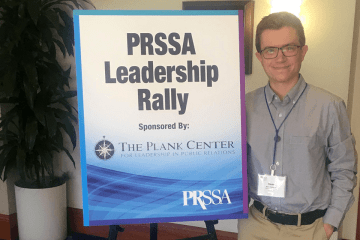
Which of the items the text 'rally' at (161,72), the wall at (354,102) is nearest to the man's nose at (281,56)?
the text 'rally' at (161,72)

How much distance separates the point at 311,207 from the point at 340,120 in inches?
14.6

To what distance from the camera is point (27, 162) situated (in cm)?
223

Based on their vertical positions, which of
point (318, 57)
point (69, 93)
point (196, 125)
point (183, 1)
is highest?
point (183, 1)

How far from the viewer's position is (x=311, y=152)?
117 centimetres

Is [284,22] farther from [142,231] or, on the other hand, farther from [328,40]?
[142,231]

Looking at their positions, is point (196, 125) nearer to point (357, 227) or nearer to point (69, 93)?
point (69, 93)

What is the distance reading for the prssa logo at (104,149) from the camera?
1.18 meters

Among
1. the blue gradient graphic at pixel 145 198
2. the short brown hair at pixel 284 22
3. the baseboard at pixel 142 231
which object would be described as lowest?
the baseboard at pixel 142 231

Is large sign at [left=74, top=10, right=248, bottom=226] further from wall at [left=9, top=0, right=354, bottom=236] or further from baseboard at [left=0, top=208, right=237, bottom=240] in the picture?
baseboard at [left=0, top=208, right=237, bottom=240]

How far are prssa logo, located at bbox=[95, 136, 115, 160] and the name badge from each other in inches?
25.0

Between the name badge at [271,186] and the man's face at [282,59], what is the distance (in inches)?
16.1

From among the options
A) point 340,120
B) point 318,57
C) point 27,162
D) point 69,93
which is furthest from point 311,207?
point 27,162

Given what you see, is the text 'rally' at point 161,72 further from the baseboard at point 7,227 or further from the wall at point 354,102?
the baseboard at point 7,227

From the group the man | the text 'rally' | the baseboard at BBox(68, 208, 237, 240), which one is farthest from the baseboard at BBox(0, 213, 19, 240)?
the man
